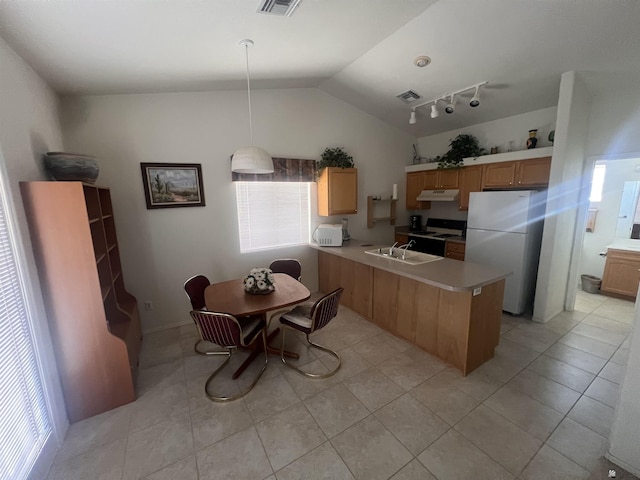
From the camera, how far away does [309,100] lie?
382cm

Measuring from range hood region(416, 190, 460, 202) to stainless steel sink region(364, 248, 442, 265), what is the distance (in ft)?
4.79

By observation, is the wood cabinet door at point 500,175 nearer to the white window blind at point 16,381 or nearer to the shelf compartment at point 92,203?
the shelf compartment at point 92,203

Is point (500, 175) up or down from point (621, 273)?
up

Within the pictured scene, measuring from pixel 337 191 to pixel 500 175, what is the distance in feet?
7.58

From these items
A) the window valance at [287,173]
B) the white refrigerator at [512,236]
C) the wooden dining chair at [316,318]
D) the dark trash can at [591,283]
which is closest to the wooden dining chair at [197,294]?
the wooden dining chair at [316,318]

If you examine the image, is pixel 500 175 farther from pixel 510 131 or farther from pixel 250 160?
pixel 250 160

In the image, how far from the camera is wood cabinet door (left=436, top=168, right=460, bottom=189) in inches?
163

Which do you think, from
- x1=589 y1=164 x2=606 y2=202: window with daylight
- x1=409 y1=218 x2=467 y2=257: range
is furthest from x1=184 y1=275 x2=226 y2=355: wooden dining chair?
x1=589 y1=164 x2=606 y2=202: window with daylight

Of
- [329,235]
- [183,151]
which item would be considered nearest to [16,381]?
[183,151]

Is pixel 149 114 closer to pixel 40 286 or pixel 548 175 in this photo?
pixel 40 286

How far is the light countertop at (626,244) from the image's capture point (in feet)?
12.3

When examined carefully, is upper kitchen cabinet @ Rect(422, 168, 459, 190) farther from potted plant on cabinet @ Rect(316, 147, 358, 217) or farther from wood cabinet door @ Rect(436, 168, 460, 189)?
potted plant on cabinet @ Rect(316, 147, 358, 217)

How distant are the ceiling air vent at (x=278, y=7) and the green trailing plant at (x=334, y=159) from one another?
2.07 m

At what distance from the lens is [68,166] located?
196cm
